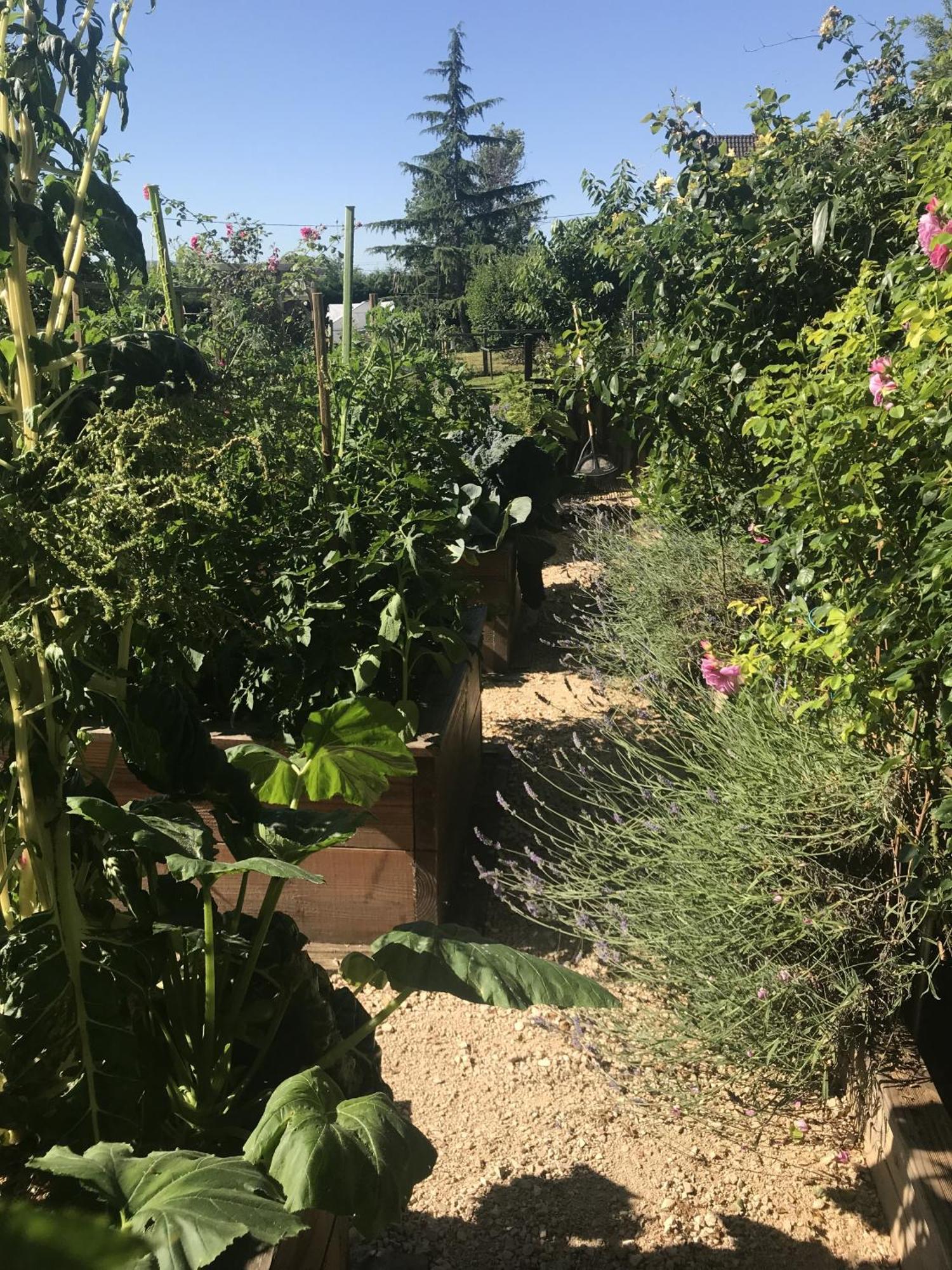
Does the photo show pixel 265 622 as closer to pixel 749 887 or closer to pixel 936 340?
pixel 749 887

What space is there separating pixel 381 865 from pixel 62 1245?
2223mm

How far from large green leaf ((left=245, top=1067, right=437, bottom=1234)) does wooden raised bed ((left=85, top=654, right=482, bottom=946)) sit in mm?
1264

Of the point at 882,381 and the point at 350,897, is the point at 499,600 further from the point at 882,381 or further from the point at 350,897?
the point at 882,381

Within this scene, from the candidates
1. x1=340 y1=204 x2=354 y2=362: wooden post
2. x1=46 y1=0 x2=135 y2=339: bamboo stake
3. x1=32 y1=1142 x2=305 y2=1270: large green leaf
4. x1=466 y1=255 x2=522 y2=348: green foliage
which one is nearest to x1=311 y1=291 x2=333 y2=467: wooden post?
x1=340 y1=204 x2=354 y2=362: wooden post

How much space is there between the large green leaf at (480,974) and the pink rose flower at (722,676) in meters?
1.33

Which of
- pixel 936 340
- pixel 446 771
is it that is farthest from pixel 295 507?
pixel 936 340

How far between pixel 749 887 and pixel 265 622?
1.40 metres

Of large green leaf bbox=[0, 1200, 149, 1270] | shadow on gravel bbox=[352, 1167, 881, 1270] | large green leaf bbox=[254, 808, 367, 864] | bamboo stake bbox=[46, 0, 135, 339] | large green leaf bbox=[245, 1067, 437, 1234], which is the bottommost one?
shadow on gravel bbox=[352, 1167, 881, 1270]

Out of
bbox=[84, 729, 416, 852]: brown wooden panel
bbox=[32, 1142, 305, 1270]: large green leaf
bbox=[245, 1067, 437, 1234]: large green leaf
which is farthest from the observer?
bbox=[84, 729, 416, 852]: brown wooden panel

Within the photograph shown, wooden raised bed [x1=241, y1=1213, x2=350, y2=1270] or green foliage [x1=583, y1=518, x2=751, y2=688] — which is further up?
green foliage [x1=583, y1=518, x2=751, y2=688]

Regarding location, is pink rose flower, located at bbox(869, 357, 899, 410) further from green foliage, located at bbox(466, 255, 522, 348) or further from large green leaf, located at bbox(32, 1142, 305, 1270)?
green foliage, located at bbox(466, 255, 522, 348)

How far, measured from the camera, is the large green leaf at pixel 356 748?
159cm

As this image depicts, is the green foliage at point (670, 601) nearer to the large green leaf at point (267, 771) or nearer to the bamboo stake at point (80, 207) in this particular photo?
the large green leaf at point (267, 771)

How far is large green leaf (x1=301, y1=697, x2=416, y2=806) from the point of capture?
1587mm
